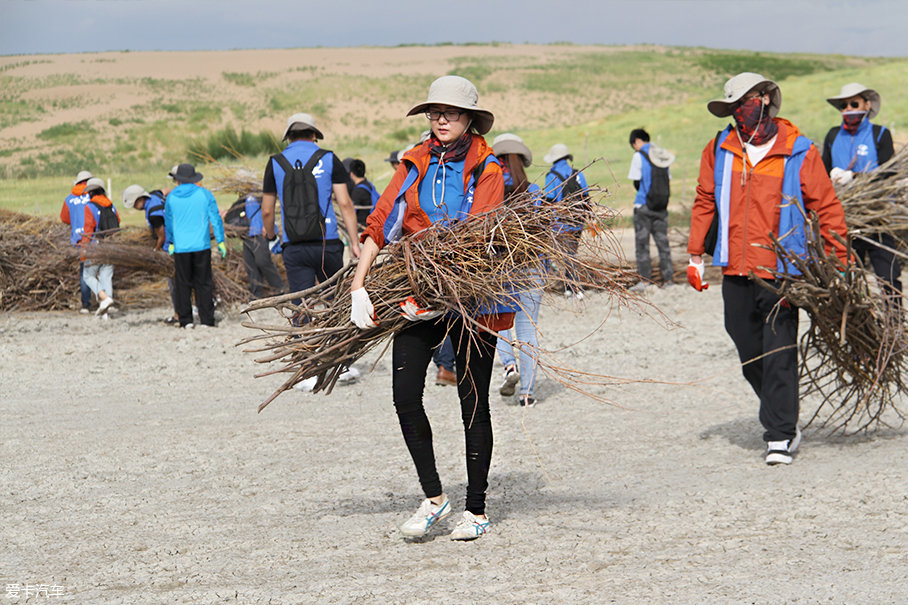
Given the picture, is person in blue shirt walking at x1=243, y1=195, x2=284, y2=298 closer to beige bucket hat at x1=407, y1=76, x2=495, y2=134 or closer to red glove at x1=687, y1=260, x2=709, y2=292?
red glove at x1=687, y1=260, x2=709, y2=292

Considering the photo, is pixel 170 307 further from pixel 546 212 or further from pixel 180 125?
pixel 180 125

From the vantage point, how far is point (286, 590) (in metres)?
3.35

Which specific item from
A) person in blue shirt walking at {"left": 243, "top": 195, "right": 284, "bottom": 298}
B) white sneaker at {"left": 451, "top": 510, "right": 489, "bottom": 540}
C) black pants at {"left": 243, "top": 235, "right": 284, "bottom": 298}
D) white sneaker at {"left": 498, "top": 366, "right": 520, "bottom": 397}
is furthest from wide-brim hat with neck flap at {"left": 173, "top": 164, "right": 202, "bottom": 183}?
white sneaker at {"left": 451, "top": 510, "right": 489, "bottom": 540}

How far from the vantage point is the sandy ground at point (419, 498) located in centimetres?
340

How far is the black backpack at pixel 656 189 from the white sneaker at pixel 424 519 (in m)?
7.93

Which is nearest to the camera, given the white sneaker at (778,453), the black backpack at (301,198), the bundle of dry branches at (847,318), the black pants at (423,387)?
the black pants at (423,387)

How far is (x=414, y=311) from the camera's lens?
3.70 metres

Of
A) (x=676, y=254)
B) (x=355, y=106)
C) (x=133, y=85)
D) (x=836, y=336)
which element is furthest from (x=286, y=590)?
(x=355, y=106)

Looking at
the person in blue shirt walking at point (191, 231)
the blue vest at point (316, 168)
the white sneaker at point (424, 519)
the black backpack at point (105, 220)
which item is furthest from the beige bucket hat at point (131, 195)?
the white sneaker at point (424, 519)

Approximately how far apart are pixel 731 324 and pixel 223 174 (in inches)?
280

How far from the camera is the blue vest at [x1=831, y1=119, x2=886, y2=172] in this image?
7758 mm

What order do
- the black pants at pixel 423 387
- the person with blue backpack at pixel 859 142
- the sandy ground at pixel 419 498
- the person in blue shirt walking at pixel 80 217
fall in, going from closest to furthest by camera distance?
1. the sandy ground at pixel 419 498
2. the black pants at pixel 423 387
3. the person with blue backpack at pixel 859 142
4. the person in blue shirt walking at pixel 80 217

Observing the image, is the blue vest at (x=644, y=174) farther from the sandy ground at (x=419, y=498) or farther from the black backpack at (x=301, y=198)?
the black backpack at (x=301, y=198)

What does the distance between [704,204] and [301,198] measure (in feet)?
9.76
